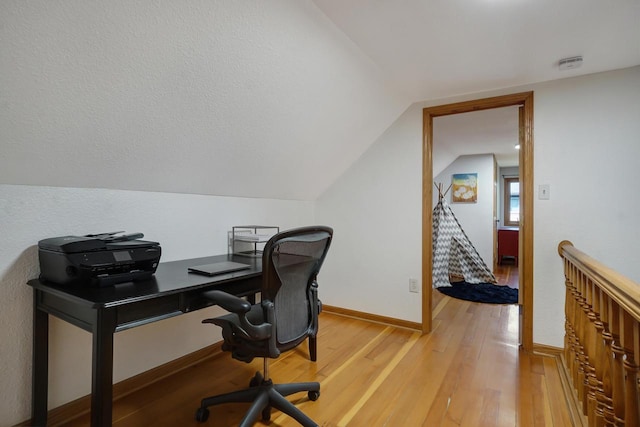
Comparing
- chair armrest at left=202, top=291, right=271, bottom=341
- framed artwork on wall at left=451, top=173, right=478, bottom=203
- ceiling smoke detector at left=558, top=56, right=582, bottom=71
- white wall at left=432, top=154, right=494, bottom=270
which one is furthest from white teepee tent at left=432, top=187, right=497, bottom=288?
chair armrest at left=202, top=291, right=271, bottom=341

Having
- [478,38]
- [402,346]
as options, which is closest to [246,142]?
[478,38]

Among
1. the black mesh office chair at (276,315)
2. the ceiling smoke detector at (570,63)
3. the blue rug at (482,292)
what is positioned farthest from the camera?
the blue rug at (482,292)

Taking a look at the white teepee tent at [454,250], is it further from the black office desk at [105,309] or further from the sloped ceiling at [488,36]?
the black office desk at [105,309]

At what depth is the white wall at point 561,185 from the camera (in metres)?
2.24

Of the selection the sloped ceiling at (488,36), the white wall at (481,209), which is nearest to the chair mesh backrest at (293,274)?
the sloped ceiling at (488,36)

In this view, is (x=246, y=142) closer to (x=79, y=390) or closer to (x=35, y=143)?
(x=35, y=143)

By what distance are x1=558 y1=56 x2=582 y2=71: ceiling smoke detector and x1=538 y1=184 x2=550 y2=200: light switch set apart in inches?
32.8

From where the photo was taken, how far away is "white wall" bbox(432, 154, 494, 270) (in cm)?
555

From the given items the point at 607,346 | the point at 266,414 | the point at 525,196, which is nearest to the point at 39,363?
the point at 266,414

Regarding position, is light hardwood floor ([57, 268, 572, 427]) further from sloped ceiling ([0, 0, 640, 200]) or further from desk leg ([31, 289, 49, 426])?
sloped ceiling ([0, 0, 640, 200])

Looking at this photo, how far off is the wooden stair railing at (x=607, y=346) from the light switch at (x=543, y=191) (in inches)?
33.6

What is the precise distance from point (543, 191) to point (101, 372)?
294cm

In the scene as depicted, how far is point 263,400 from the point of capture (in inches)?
62.6

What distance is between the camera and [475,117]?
11.5 feet
